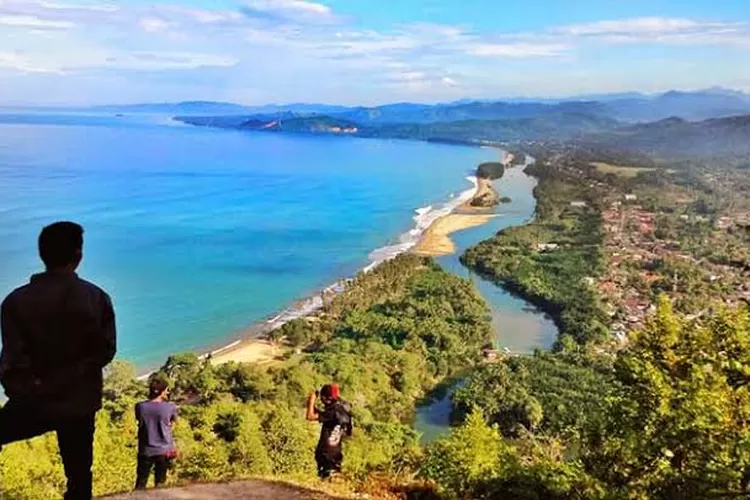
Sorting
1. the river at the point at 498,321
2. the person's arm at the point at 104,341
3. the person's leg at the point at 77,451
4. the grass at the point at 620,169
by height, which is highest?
the person's arm at the point at 104,341

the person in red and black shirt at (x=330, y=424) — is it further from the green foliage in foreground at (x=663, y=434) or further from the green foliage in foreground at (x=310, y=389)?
the green foliage in foreground at (x=663, y=434)

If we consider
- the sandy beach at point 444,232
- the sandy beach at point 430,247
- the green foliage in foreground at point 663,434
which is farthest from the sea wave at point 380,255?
the green foliage in foreground at point 663,434

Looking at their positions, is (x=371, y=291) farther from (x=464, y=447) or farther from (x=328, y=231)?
(x=464, y=447)

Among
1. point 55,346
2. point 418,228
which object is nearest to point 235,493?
point 55,346

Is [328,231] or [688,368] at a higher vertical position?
[688,368]

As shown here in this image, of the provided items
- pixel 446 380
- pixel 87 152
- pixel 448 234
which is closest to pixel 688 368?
pixel 446 380
